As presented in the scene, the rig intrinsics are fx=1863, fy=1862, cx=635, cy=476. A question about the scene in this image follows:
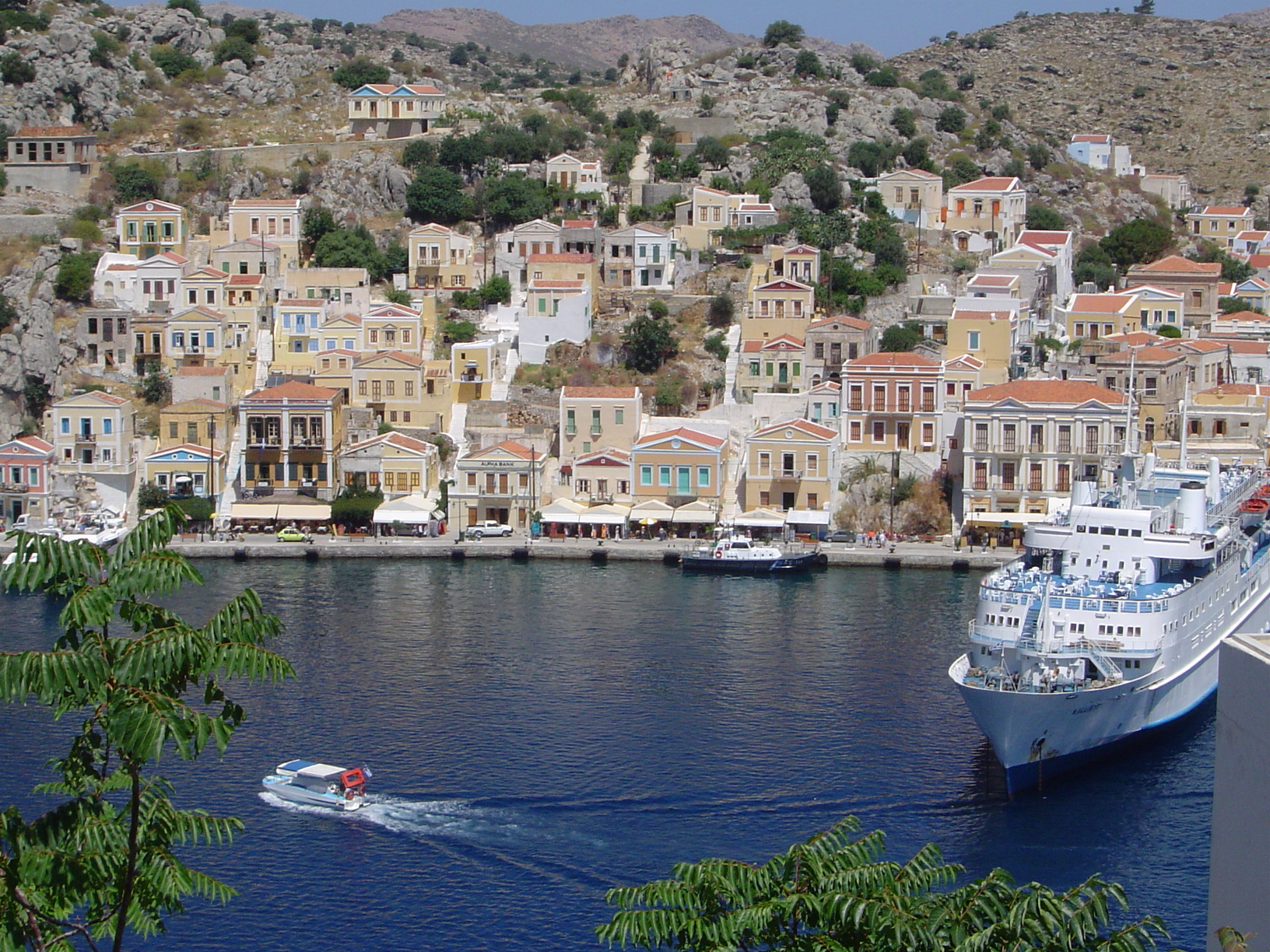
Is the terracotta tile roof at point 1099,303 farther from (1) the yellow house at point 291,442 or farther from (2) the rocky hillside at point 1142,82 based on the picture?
(2) the rocky hillside at point 1142,82

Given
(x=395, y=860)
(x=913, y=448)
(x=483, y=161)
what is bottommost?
(x=395, y=860)

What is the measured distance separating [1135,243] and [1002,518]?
30244mm

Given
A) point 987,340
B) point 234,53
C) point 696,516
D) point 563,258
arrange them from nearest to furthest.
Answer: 1. point 696,516
2. point 987,340
3. point 563,258
4. point 234,53

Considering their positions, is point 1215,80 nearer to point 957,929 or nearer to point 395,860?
point 395,860

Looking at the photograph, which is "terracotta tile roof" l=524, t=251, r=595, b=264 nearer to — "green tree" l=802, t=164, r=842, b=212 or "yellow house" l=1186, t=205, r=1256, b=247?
"green tree" l=802, t=164, r=842, b=212

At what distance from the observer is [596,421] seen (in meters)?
64.4

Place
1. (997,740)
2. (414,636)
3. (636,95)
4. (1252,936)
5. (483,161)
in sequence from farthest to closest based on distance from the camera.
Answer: (636,95)
(483,161)
(414,636)
(997,740)
(1252,936)

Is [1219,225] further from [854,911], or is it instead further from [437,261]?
[854,911]

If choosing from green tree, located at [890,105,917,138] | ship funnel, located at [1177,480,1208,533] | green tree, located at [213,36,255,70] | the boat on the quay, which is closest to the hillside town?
the boat on the quay

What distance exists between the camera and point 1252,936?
1233cm

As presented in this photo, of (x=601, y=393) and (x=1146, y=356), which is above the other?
(x=1146, y=356)

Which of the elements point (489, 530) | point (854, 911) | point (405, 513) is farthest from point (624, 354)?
point (854, 911)

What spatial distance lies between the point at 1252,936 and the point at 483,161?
75.7 metres

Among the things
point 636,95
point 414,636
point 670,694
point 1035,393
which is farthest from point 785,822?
point 636,95
